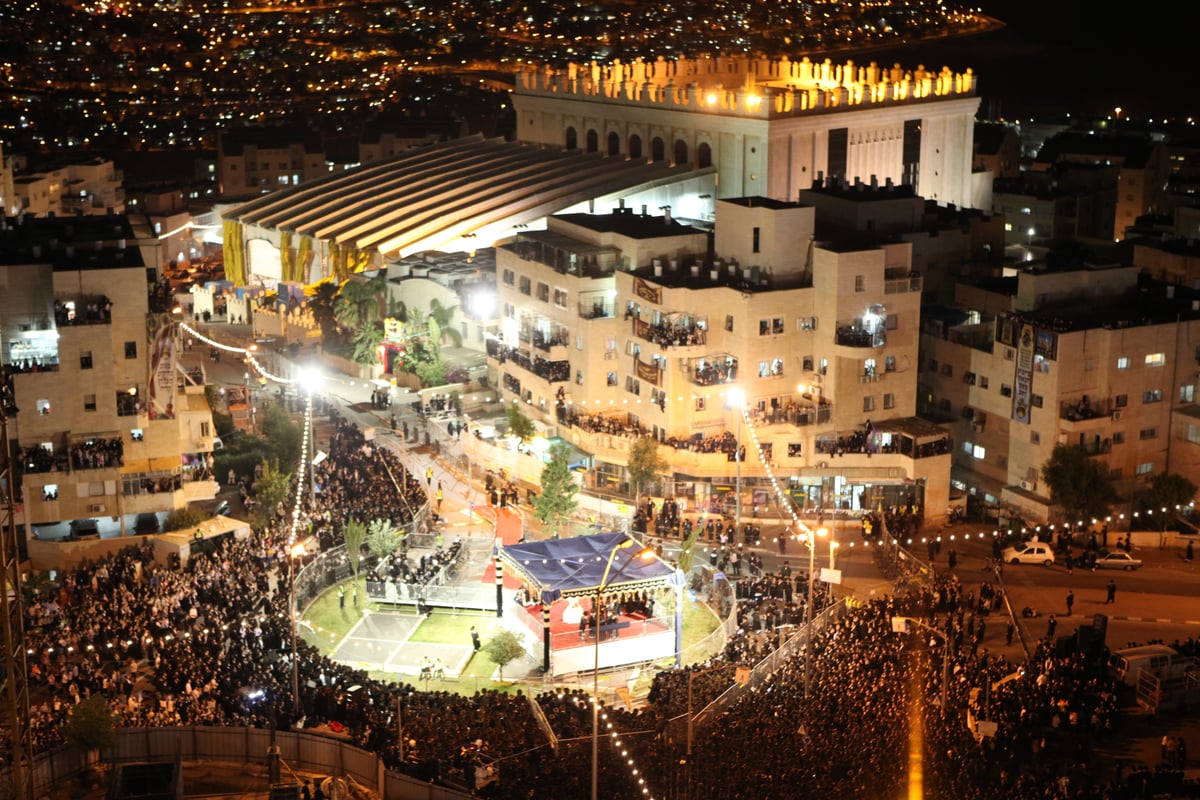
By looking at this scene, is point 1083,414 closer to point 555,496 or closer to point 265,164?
point 555,496

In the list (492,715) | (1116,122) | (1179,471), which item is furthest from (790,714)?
(1116,122)

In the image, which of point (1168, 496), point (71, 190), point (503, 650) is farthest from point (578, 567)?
point (71, 190)

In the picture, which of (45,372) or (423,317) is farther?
(423,317)

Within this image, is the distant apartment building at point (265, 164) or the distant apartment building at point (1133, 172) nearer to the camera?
the distant apartment building at point (1133, 172)

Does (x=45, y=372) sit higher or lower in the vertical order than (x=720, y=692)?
higher

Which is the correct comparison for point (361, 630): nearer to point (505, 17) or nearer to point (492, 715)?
point (492, 715)

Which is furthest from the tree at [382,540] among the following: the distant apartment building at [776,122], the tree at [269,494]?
the distant apartment building at [776,122]

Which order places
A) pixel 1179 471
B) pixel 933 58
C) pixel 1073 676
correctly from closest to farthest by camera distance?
pixel 1073 676 < pixel 1179 471 < pixel 933 58

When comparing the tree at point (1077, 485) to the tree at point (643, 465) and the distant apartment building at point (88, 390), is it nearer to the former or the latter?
the tree at point (643, 465)
